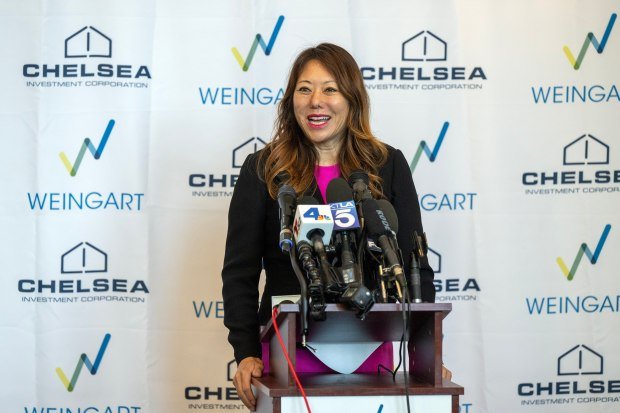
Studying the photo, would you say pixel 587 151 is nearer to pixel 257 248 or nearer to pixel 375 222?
pixel 257 248

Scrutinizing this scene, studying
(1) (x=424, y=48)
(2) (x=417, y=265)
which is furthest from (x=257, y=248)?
(1) (x=424, y=48)

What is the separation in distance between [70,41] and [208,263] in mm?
1260

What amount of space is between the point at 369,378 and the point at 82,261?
218 centimetres

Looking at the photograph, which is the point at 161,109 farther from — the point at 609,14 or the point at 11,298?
the point at 609,14

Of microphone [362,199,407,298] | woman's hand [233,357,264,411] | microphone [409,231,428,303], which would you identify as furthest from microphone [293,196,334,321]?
woman's hand [233,357,264,411]

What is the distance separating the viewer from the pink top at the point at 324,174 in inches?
97.9

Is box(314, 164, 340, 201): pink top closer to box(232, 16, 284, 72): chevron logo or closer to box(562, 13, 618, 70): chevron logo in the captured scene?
box(232, 16, 284, 72): chevron logo

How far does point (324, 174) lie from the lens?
8.25 feet

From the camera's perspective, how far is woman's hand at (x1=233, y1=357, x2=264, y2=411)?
6.93 feet

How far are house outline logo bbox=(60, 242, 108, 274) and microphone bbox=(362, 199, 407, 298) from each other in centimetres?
222

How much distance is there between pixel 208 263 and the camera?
3766 mm

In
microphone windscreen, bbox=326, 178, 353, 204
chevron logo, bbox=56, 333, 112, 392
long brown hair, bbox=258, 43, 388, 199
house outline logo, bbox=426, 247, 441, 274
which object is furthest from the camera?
house outline logo, bbox=426, 247, 441, 274

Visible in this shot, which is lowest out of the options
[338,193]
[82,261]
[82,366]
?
[82,366]

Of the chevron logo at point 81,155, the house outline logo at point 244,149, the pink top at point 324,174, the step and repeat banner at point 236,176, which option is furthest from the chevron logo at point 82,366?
the pink top at point 324,174
